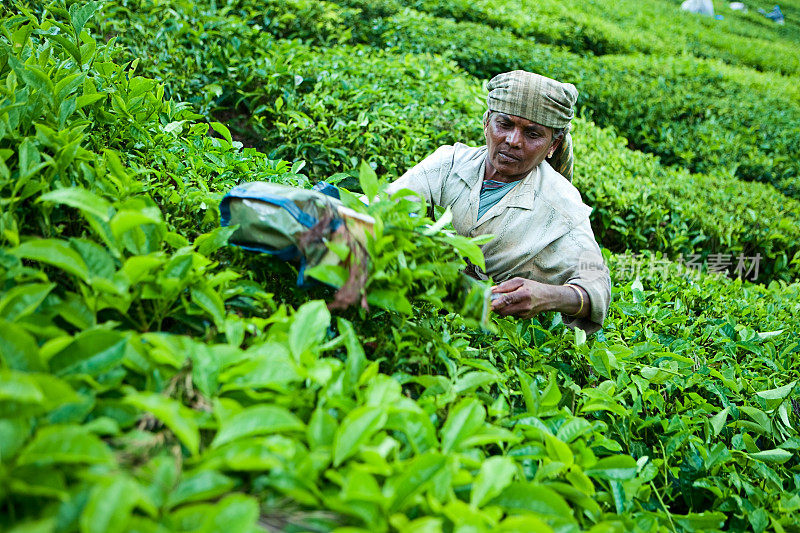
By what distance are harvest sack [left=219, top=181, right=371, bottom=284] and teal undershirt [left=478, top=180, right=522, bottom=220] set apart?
1070mm

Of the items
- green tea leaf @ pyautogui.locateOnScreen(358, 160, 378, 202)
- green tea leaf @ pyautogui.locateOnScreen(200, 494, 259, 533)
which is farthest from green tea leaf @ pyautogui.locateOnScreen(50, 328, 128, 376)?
green tea leaf @ pyautogui.locateOnScreen(358, 160, 378, 202)

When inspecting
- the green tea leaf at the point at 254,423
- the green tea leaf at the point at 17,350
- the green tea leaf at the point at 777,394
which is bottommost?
the green tea leaf at the point at 777,394

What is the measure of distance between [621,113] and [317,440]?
229 inches

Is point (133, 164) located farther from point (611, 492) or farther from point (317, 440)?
point (611, 492)

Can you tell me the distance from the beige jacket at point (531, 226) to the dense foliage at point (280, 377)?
0.22 metres

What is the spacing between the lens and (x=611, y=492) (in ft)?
4.75

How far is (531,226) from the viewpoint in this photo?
2322mm

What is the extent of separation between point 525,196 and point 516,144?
0.21 m

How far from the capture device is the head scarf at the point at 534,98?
2.28 meters

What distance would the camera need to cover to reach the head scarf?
89.9 inches

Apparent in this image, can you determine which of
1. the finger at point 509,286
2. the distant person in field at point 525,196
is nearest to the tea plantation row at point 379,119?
the distant person in field at point 525,196
